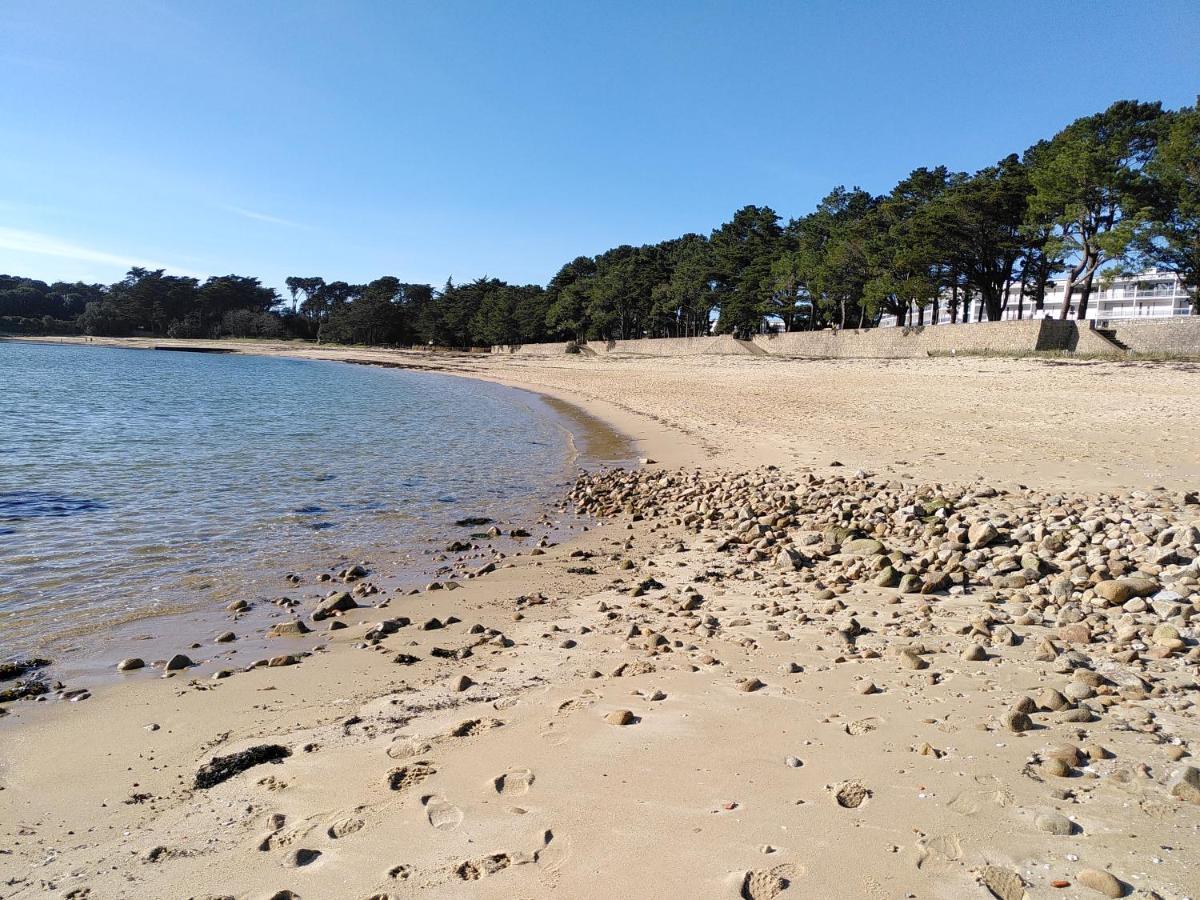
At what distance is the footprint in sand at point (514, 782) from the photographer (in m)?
3.12

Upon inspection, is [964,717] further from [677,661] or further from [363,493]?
[363,493]

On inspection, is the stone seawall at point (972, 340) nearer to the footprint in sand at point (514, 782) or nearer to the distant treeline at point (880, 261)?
the distant treeline at point (880, 261)

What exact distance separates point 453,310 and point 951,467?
108m

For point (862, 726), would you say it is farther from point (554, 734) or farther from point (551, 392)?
point (551, 392)

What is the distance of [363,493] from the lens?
11828 mm

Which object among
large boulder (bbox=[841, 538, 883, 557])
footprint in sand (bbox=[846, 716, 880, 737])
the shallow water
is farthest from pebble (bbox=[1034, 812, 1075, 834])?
the shallow water

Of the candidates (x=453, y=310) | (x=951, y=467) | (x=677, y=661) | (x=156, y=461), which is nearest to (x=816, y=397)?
(x=951, y=467)

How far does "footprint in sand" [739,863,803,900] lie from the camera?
2.40 metres

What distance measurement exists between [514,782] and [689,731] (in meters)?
0.94

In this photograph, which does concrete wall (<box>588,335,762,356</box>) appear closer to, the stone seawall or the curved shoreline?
the stone seawall

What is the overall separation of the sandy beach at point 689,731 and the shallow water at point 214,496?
1.30 meters

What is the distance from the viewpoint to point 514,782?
3.19 meters

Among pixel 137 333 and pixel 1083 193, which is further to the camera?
pixel 137 333

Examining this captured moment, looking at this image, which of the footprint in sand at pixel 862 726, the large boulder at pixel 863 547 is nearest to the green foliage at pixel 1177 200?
the large boulder at pixel 863 547
